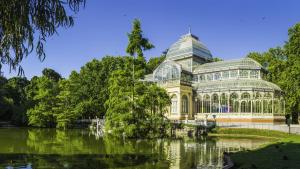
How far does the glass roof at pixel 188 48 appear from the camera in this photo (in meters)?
49.7

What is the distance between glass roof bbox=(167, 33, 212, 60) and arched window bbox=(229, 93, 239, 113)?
35.6ft

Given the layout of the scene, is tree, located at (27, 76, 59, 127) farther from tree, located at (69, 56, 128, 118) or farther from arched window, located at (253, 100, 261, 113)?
arched window, located at (253, 100, 261, 113)

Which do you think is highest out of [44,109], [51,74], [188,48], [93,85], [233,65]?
[188,48]

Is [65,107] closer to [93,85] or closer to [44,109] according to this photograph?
[44,109]

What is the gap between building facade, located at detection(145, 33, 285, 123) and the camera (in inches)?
1540

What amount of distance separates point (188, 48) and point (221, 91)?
38.0 ft

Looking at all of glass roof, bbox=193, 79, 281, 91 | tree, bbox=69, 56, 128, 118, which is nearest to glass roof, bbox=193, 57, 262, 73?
glass roof, bbox=193, 79, 281, 91

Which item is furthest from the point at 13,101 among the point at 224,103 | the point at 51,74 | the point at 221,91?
the point at 221,91

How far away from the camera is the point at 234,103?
1586 inches

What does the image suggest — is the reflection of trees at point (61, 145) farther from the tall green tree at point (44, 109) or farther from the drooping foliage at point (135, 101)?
the tall green tree at point (44, 109)

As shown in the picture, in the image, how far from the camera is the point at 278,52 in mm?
50500

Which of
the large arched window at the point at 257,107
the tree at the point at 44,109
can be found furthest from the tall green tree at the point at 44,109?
the large arched window at the point at 257,107

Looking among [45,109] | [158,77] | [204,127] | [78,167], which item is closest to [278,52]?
[158,77]

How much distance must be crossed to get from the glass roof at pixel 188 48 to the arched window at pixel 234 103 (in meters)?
10.8
